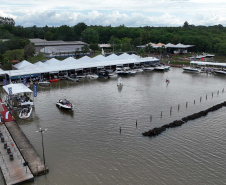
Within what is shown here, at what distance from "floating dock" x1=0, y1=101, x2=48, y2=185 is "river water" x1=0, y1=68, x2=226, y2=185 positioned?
67cm

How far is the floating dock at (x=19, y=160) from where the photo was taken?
1332cm

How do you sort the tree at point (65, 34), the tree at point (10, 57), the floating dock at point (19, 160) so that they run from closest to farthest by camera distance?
1. the floating dock at point (19, 160)
2. the tree at point (10, 57)
3. the tree at point (65, 34)

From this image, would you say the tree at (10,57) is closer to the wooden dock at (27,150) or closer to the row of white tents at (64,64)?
the row of white tents at (64,64)

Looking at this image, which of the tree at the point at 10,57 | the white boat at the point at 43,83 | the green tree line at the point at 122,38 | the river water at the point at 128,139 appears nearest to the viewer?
the river water at the point at 128,139

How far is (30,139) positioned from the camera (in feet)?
61.5

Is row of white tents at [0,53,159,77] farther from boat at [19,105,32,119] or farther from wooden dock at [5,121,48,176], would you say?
wooden dock at [5,121,48,176]

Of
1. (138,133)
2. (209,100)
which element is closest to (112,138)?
(138,133)

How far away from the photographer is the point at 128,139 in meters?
18.8

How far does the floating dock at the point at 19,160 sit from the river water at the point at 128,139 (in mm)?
665

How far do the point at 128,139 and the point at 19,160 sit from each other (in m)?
8.84

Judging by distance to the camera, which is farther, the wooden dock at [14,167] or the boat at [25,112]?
the boat at [25,112]

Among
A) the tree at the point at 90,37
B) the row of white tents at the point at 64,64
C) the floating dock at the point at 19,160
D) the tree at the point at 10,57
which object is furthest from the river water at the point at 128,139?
the tree at the point at 90,37

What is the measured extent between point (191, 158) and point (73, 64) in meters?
32.9

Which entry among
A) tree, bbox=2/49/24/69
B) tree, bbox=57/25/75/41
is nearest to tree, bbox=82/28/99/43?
tree, bbox=57/25/75/41
